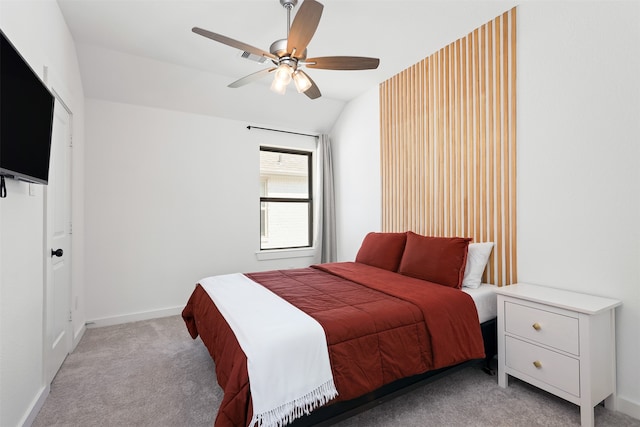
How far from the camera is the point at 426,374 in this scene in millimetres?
1899

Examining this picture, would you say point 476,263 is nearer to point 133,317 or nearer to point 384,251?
point 384,251

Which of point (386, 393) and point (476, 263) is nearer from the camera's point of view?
point (386, 393)

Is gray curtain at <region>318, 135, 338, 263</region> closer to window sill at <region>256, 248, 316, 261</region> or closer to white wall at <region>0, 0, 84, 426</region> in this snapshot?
window sill at <region>256, 248, 316, 261</region>

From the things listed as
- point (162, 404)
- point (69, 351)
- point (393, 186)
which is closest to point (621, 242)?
point (393, 186)

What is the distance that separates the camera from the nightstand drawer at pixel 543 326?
1698 millimetres

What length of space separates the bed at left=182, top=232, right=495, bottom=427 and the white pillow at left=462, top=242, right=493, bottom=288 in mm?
18

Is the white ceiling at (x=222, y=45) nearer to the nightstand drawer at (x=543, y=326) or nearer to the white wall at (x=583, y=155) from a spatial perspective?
the white wall at (x=583, y=155)

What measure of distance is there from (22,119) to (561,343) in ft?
10.2

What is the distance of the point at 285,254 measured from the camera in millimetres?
4371

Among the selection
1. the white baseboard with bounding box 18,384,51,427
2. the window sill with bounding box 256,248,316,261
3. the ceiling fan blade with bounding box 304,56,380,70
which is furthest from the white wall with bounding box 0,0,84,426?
the window sill with bounding box 256,248,316,261

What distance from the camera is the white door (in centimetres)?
209

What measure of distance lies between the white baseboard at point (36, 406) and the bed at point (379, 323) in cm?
94

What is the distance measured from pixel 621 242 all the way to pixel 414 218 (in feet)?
5.55

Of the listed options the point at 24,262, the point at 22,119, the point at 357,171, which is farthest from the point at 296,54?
the point at 357,171
